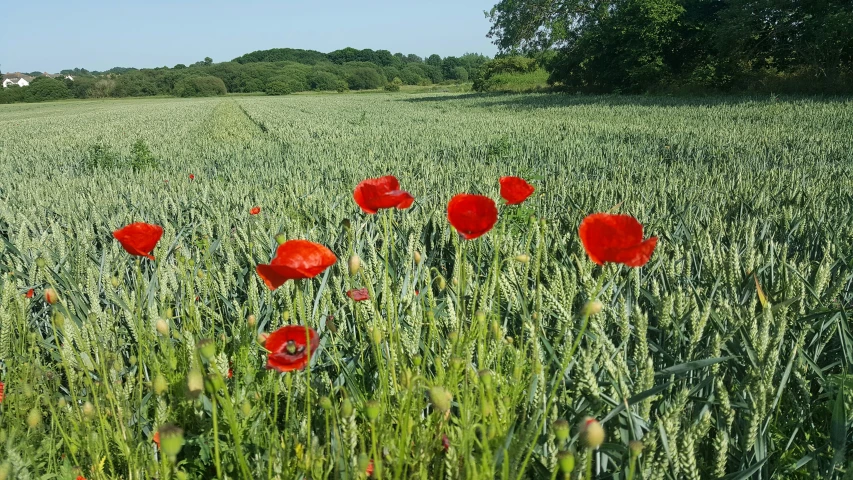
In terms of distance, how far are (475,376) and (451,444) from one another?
0.15 metres

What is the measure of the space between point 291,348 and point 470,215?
1.41 ft

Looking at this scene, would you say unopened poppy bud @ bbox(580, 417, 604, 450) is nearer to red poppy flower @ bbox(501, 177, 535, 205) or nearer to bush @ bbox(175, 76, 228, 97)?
red poppy flower @ bbox(501, 177, 535, 205)

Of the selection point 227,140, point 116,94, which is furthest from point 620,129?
point 116,94

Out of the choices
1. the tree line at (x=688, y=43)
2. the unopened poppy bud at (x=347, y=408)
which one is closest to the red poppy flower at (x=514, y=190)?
the unopened poppy bud at (x=347, y=408)

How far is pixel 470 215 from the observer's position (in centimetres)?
108

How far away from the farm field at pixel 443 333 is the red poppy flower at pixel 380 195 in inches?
5.3

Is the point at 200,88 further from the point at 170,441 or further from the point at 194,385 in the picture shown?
the point at 170,441

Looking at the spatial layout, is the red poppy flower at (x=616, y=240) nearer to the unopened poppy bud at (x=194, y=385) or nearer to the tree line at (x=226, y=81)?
the unopened poppy bud at (x=194, y=385)

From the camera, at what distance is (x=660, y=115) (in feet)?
32.7

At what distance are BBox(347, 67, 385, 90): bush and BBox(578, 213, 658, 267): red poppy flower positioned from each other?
230ft

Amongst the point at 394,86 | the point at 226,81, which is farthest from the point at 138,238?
the point at 226,81

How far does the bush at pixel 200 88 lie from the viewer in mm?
59031

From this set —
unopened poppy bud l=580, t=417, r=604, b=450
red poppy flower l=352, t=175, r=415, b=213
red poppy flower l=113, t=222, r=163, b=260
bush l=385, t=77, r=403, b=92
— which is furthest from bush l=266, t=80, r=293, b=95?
unopened poppy bud l=580, t=417, r=604, b=450

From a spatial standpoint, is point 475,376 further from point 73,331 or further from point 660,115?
point 660,115
